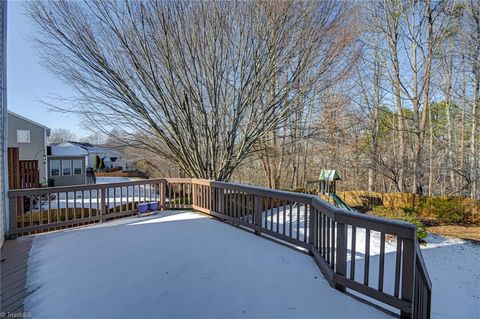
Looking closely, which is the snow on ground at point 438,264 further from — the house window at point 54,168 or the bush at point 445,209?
the house window at point 54,168

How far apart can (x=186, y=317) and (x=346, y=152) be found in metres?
13.2

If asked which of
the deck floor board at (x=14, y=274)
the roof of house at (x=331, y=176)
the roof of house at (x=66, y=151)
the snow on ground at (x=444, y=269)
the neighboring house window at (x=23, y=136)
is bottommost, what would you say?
the snow on ground at (x=444, y=269)

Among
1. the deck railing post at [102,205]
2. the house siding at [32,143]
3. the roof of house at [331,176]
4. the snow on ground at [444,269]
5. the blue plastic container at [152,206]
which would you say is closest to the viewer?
the snow on ground at [444,269]

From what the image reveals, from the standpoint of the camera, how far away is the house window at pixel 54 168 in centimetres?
1655

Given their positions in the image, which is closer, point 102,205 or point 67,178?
point 102,205

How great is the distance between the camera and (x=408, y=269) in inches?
82.3

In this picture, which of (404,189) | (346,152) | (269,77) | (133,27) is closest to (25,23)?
(133,27)

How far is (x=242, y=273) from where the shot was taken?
9.84 feet

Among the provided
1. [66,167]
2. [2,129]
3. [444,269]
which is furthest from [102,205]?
[66,167]

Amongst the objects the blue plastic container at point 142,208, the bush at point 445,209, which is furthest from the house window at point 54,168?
the bush at point 445,209

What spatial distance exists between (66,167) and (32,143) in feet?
10.9

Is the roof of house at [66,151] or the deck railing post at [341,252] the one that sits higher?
the roof of house at [66,151]

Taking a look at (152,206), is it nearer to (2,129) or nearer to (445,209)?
(2,129)

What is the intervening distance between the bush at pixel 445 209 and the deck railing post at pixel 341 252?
937 cm
